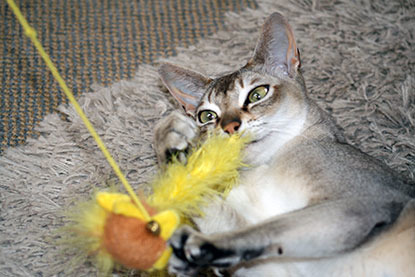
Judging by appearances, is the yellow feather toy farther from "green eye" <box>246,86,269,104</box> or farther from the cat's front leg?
"green eye" <box>246,86,269,104</box>

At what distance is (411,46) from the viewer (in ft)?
7.50

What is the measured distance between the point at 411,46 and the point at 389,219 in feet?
4.09

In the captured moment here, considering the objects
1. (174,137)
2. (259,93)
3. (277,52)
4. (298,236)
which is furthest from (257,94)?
(298,236)

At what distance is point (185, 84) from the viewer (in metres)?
1.89

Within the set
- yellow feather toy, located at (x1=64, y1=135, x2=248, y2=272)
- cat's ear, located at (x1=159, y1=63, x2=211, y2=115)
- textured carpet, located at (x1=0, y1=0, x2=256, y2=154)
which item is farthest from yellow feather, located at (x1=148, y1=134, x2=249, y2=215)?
textured carpet, located at (x1=0, y1=0, x2=256, y2=154)

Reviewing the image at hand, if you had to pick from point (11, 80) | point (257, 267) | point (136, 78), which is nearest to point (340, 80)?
point (136, 78)

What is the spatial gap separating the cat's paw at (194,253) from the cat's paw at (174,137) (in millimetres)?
355

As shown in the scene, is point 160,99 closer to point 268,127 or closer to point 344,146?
point 268,127

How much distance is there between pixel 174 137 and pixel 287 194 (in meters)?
0.40

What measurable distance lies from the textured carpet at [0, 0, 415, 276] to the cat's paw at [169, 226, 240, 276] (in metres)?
0.58

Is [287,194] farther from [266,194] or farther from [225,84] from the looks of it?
[225,84]

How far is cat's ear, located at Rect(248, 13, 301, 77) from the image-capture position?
1776 millimetres

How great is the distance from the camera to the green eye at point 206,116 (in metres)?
1.70

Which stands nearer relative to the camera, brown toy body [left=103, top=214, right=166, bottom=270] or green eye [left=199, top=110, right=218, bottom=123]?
brown toy body [left=103, top=214, right=166, bottom=270]
